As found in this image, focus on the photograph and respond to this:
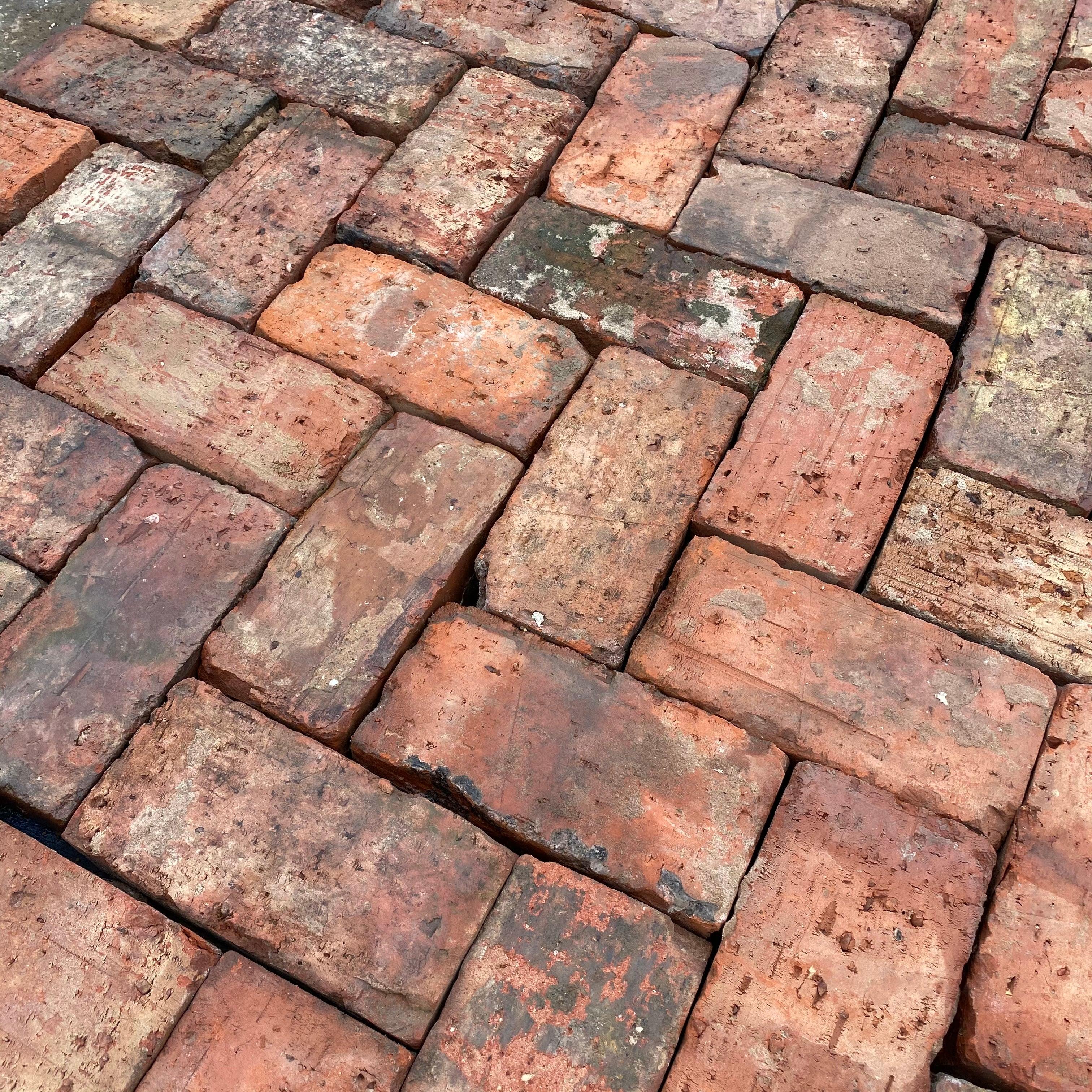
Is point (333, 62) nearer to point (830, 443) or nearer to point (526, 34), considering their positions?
point (526, 34)

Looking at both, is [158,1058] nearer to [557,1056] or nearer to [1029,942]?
[557,1056]

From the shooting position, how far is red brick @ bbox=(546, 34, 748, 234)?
13.0ft

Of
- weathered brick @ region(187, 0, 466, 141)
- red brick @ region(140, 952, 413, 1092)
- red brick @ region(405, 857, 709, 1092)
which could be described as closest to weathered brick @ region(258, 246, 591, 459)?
weathered brick @ region(187, 0, 466, 141)

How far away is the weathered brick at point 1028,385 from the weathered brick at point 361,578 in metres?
1.50

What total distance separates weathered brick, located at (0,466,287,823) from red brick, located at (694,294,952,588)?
1.48m

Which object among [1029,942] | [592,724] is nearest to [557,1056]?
[592,724]

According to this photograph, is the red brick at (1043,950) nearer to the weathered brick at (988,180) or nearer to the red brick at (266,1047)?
the red brick at (266,1047)

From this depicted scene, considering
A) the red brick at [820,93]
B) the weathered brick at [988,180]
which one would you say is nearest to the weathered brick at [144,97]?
the red brick at [820,93]

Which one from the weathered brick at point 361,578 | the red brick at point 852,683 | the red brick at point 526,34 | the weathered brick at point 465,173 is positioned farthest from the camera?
the red brick at point 526,34

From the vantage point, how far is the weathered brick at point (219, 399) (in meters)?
3.32

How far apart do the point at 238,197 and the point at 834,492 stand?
2.52 metres

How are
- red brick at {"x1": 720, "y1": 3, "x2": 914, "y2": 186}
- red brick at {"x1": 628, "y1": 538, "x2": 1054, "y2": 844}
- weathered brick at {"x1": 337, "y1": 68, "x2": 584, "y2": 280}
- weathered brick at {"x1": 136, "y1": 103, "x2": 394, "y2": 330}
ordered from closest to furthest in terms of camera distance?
red brick at {"x1": 628, "y1": 538, "x2": 1054, "y2": 844}
weathered brick at {"x1": 136, "y1": 103, "x2": 394, "y2": 330}
weathered brick at {"x1": 337, "y1": 68, "x2": 584, "y2": 280}
red brick at {"x1": 720, "y1": 3, "x2": 914, "y2": 186}

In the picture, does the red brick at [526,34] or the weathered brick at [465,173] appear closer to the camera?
the weathered brick at [465,173]

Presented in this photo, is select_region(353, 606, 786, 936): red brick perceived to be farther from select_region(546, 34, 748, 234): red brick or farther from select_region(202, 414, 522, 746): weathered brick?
select_region(546, 34, 748, 234): red brick
